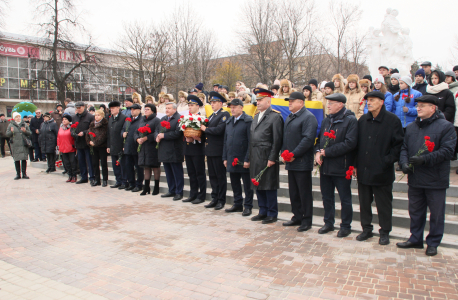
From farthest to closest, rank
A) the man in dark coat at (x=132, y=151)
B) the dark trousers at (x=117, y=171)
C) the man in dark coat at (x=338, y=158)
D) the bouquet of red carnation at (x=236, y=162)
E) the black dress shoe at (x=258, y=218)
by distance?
the dark trousers at (x=117, y=171), the man in dark coat at (x=132, y=151), the bouquet of red carnation at (x=236, y=162), the black dress shoe at (x=258, y=218), the man in dark coat at (x=338, y=158)

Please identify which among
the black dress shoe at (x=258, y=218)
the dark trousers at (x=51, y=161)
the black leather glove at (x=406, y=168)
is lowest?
the black dress shoe at (x=258, y=218)

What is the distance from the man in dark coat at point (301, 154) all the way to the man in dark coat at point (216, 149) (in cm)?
176

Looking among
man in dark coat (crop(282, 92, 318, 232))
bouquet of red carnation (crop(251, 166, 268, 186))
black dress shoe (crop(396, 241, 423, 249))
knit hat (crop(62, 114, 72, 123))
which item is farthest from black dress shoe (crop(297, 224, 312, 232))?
knit hat (crop(62, 114, 72, 123))

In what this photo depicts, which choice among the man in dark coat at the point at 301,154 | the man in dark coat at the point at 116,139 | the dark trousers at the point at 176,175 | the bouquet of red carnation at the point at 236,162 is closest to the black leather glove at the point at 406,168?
the man in dark coat at the point at 301,154

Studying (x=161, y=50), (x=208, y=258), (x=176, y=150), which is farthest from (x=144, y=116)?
(x=161, y=50)

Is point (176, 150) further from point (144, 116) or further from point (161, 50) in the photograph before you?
point (161, 50)

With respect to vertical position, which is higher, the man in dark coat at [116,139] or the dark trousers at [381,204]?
the man in dark coat at [116,139]

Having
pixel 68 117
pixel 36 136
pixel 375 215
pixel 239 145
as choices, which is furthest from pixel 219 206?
pixel 36 136

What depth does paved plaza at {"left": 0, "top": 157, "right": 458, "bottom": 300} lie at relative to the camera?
368 centimetres

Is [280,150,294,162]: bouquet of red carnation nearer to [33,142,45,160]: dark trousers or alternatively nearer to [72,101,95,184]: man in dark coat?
[72,101,95,184]: man in dark coat

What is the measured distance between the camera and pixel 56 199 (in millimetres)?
8508

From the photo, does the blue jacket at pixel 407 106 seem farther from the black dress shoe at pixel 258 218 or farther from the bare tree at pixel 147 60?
the bare tree at pixel 147 60

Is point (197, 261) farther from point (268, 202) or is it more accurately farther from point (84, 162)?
point (84, 162)

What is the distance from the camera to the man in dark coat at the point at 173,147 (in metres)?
8.15
